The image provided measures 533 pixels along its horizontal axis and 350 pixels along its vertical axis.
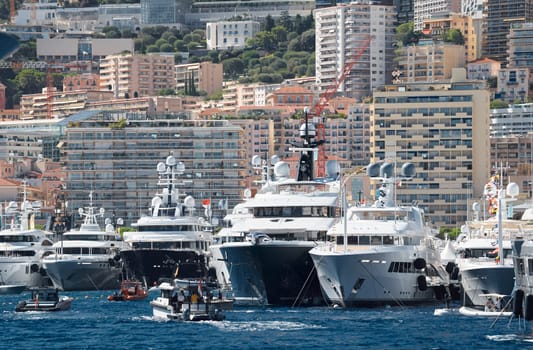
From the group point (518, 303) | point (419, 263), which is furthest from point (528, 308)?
point (419, 263)

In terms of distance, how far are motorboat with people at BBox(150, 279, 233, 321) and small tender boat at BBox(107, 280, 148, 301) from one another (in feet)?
76.0

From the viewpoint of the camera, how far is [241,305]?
118 m

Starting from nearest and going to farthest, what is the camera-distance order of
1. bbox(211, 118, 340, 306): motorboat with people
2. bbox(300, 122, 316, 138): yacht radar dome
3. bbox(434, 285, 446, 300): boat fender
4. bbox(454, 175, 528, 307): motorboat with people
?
bbox(454, 175, 528, 307): motorboat with people
bbox(211, 118, 340, 306): motorboat with people
bbox(434, 285, 446, 300): boat fender
bbox(300, 122, 316, 138): yacht radar dome

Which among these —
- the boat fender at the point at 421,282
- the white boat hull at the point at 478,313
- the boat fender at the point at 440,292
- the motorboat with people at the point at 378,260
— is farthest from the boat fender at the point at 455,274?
the white boat hull at the point at 478,313

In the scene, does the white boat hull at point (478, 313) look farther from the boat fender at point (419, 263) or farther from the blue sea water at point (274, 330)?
the boat fender at point (419, 263)

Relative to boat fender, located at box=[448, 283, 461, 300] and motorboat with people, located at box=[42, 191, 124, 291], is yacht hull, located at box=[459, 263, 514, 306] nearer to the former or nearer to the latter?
boat fender, located at box=[448, 283, 461, 300]

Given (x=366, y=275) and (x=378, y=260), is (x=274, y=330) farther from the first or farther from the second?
(x=378, y=260)

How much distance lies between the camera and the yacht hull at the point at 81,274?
150m

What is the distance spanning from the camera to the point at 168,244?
146 m

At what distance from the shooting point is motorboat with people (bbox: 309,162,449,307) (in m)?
113

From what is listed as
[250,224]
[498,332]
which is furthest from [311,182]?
[498,332]

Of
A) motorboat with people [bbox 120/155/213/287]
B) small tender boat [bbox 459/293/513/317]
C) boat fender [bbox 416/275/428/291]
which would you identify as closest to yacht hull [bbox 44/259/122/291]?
motorboat with people [bbox 120/155/213/287]

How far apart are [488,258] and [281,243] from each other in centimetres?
1110

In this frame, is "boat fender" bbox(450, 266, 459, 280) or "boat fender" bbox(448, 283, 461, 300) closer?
"boat fender" bbox(448, 283, 461, 300)
